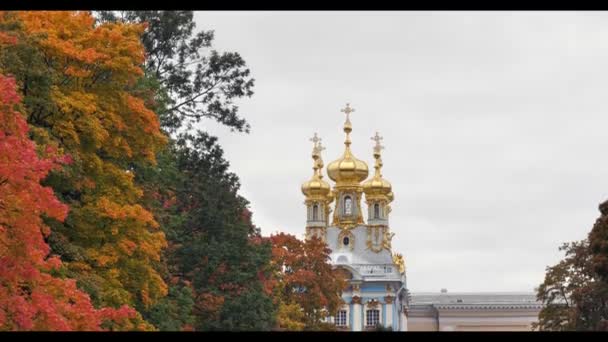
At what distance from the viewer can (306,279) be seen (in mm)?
67000

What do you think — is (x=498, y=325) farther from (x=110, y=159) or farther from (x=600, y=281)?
(x=110, y=159)

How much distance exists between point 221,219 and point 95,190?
43.2 ft

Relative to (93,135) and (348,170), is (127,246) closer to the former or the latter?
(93,135)

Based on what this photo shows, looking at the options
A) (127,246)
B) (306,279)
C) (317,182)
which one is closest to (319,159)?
(317,182)

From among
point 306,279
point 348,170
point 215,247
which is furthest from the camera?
point 348,170

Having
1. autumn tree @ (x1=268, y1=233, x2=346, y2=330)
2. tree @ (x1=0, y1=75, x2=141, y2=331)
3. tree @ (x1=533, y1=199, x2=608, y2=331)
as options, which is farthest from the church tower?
tree @ (x1=0, y1=75, x2=141, y2=331)

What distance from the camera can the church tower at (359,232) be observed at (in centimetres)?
12194

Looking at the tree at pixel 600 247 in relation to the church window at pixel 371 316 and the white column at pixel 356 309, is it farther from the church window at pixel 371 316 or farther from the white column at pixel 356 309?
the church window at pixel 371 316

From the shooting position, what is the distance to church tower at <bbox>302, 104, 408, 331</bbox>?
122m

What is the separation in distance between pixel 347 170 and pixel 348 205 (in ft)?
14.8

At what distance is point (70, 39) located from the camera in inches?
1380

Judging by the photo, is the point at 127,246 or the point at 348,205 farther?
the point at 348,205

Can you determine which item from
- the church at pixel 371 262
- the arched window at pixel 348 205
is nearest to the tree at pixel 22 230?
the church at pixel 371 262

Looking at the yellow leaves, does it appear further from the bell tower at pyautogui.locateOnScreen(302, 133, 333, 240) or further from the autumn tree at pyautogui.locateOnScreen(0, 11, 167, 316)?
the bell tower at pyautogui.locateOnScreen(302, 133, 333, 240)
